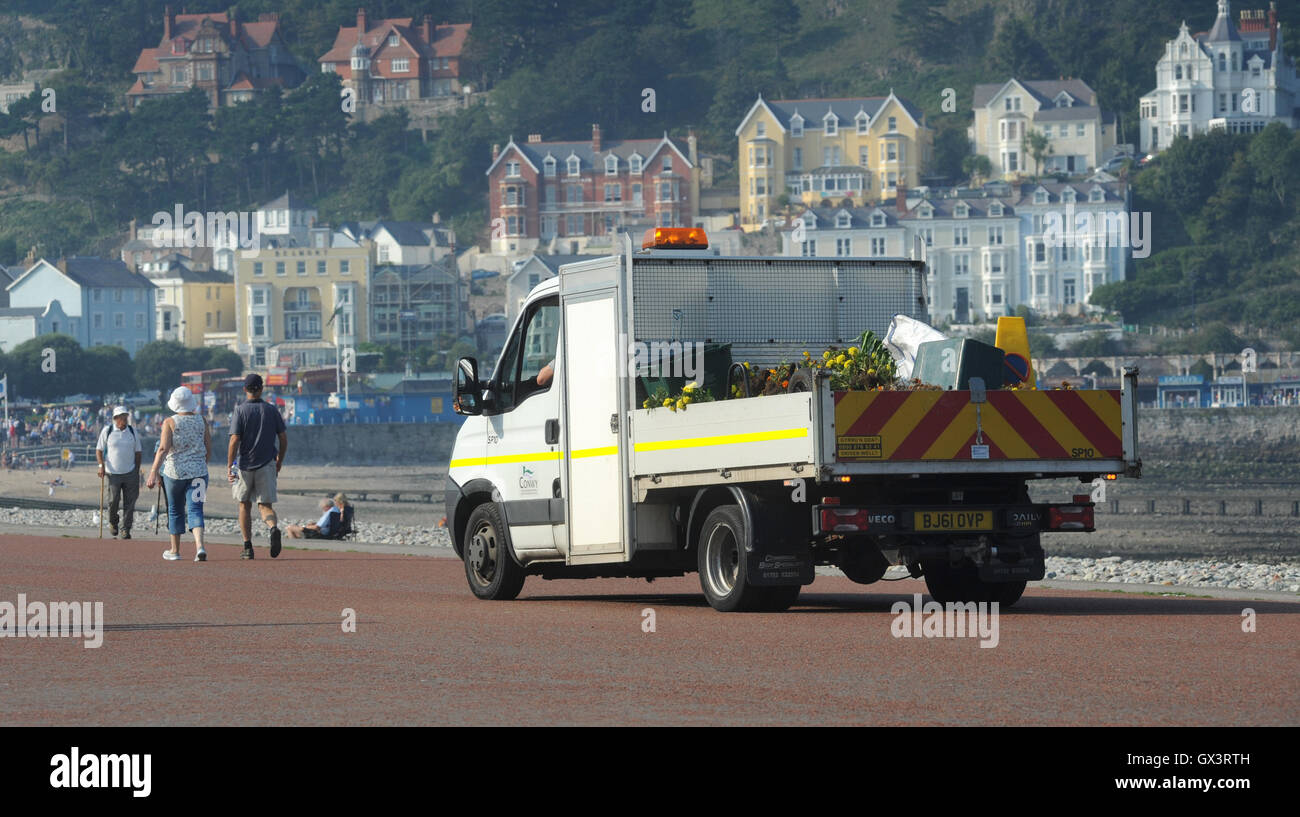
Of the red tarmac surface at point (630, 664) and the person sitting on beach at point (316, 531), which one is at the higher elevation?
the red tarmac surface at point (630, 664)

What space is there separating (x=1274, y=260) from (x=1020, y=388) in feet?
502

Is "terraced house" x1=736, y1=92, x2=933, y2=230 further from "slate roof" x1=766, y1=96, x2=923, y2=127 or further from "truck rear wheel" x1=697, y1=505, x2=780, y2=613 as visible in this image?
"truck rear wheel" x1=697, y1=505, x2=780, y2=613

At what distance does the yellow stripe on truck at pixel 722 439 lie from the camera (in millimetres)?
12672

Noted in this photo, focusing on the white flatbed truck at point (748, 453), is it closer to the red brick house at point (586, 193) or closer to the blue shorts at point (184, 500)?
the blue shorts at point (184, 500)

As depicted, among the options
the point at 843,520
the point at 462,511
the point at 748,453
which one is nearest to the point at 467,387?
the point at 462,511

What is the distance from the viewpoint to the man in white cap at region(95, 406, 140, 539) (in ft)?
82.3

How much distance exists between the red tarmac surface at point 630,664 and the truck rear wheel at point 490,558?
6.3 inches

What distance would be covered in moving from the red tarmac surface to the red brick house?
553ft
